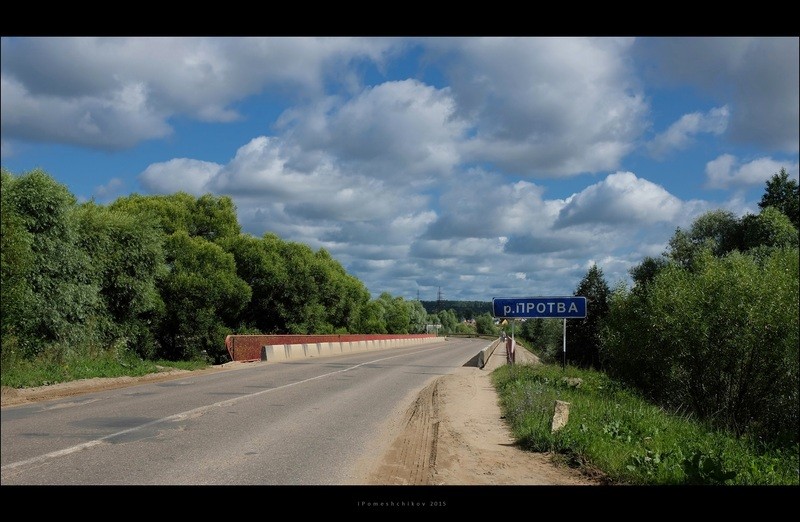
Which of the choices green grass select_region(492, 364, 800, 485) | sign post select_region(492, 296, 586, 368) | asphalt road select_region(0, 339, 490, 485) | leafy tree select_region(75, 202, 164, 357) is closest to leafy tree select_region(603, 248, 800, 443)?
green grass select_region(492, 364, 800, 485)

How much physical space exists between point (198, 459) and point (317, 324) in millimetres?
41275

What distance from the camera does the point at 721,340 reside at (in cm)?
1477

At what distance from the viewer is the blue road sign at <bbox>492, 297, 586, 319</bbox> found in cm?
1783

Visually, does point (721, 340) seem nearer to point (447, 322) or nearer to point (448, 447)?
point (448, 447)

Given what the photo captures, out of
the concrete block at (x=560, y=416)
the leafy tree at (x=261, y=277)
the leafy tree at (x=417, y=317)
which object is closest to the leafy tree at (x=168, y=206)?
the leafy tree at (x=261, y=277)

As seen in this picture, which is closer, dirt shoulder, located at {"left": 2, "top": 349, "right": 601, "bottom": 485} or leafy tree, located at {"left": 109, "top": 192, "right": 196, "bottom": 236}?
dirt shoulder, located at {"left": 2, "top": 349, "right": 601, "bottom": 485}

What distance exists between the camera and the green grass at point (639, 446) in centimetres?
715

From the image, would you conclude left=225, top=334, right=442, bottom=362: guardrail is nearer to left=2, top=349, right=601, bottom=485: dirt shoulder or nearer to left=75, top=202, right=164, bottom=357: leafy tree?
left=75, top=202, right=164, bottom=357: leafy tree

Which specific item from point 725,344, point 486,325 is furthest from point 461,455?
point 486,325

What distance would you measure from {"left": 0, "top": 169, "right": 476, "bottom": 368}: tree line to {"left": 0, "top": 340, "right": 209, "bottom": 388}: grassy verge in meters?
0.26

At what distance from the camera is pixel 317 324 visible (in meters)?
48.2

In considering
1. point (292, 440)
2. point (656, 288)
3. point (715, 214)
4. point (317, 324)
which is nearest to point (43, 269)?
point (292, 440)

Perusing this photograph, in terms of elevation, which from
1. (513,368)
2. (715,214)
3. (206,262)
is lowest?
(513,368)
